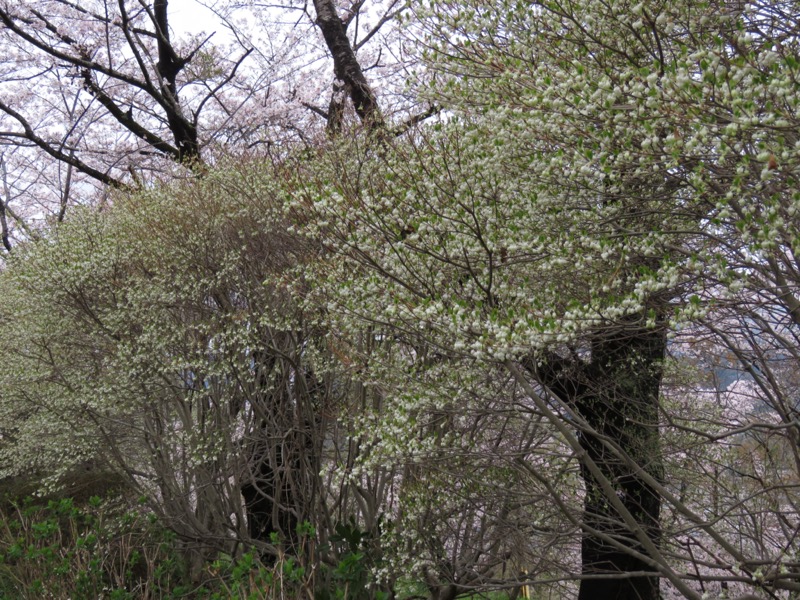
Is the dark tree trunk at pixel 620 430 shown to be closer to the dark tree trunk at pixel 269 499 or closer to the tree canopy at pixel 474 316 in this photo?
the tree canopy at pixel 474 316

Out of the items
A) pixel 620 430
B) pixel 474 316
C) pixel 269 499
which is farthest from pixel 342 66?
pixel 474 316

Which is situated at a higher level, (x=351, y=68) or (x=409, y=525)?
(x=351, y=68)

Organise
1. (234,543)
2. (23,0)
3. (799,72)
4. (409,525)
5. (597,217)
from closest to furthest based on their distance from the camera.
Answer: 1. (799,72)
2. (597,217)
3. (409,525)
4. (234,543)
5. (23,0)

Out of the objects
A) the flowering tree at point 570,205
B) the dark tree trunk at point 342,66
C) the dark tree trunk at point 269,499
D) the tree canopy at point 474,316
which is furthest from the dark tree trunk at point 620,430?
the dark tree trunk at point 342,66

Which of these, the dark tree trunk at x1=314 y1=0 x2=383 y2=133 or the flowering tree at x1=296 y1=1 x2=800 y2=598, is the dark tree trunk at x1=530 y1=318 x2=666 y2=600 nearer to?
the flowering tree at x1=296 y1=1 x2=800 y2=598

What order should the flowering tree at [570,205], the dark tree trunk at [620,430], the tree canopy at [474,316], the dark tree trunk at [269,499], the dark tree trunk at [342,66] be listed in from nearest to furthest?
the flowering tree at [570,205] < the tree canopy at [474,316] < the dark tree trunk at [620,430] < the dark tree trunk at [269,499] < the dark tree trunk at [342,66]

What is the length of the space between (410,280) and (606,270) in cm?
112

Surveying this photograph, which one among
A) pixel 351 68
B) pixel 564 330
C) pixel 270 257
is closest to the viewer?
pixel 564 330

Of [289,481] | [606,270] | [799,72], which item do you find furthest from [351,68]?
[799,72]

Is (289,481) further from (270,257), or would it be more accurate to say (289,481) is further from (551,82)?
(551,82)

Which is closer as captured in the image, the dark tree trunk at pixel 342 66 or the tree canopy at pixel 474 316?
the tree canopy at pixel 474 316

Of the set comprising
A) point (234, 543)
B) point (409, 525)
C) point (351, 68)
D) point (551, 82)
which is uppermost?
point (351, 68)

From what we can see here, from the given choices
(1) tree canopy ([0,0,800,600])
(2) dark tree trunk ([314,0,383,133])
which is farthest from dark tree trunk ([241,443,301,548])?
(2) dark tree trunk ([314,0,383,133])

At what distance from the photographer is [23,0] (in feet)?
40.5
